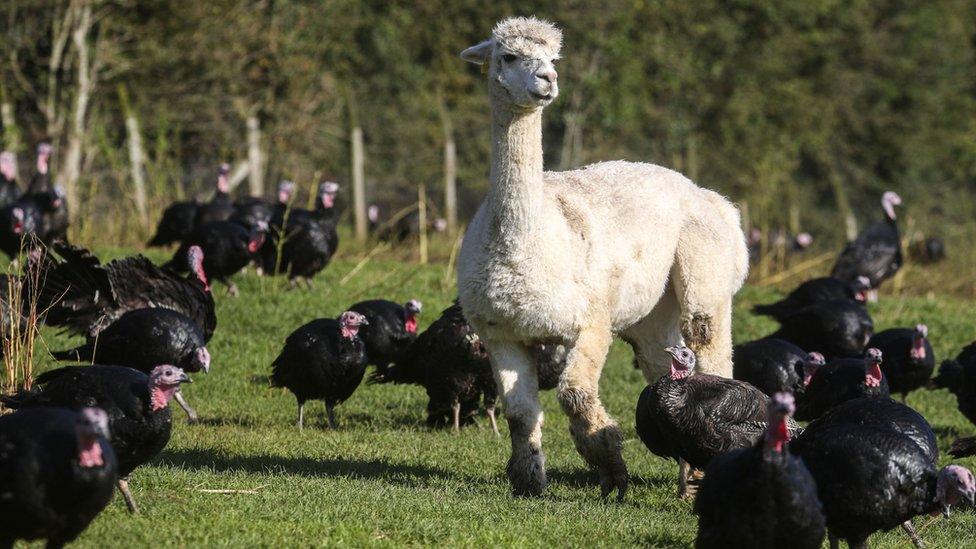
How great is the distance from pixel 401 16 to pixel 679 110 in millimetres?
7025

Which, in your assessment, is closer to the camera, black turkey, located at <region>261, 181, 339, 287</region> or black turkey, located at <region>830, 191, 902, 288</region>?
black turkey, located at <region>261, 181, 339, 287</region>

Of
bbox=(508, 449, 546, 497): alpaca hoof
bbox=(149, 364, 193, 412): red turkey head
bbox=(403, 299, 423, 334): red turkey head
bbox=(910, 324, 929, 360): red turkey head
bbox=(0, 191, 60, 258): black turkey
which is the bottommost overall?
bbox=(508, 449, 546, 497): alpaca hoof

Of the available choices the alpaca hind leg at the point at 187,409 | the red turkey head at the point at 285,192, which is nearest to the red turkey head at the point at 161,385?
the alpaca hind leg at the point at 187,409

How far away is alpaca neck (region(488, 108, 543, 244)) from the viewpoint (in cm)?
772

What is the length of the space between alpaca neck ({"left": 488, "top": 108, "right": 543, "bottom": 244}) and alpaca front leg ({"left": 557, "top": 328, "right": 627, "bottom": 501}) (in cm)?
79

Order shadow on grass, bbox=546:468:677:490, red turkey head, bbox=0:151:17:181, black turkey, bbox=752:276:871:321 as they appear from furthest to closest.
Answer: red turkey head, bbox=0:151:17:181 → black turkey, bbox=752:276:871:321 → shadow on grass, bbox=546:468:677:490

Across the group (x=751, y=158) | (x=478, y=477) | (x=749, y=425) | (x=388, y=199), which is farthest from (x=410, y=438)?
(x=751, y=158)

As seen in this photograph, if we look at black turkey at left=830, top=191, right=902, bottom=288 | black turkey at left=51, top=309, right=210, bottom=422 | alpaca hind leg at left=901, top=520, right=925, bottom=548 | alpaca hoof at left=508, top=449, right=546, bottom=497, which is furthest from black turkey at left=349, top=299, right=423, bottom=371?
black turkey at left=830, top=191, right=902, bottom=288

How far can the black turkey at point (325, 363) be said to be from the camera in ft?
32.7

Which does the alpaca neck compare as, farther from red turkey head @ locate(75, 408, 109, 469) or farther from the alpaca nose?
red turkey head @ locate(75, 408, 109, 469)

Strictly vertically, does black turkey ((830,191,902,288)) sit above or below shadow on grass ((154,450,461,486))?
above

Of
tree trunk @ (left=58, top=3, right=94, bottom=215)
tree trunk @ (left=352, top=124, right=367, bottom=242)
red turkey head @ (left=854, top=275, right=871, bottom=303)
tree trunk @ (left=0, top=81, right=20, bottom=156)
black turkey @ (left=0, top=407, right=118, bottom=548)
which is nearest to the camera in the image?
black turkey @ (left=0, top=407, right=118, bottom=548)

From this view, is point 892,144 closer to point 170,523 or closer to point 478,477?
point 478,477

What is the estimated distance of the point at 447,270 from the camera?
1583 cm
